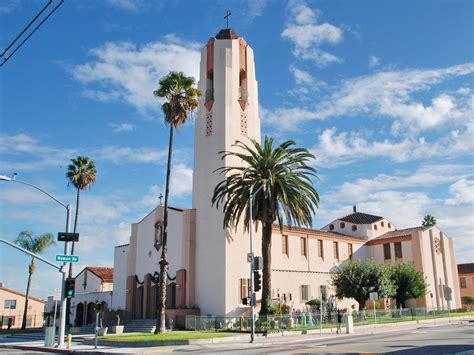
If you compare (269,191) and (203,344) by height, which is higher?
(269,191)

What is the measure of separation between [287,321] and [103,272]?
102ft

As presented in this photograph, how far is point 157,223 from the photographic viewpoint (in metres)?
46.7

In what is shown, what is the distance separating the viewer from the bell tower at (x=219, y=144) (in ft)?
133

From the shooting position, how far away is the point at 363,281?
44031 millimetres

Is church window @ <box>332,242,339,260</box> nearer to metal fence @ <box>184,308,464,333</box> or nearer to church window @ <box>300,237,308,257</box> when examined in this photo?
church window @ <box>300,237,308,257</box>

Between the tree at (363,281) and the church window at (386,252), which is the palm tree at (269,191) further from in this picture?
the church window at (386,252)

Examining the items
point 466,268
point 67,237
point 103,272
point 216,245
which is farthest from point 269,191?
point 466,268

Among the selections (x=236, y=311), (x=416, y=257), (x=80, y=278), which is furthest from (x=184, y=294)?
(x=416, y=257)

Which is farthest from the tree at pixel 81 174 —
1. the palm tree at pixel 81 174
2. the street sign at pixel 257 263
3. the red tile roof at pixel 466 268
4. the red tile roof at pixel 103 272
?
the red tile roof at pixel 466 268

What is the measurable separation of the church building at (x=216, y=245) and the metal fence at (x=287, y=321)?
2013mm

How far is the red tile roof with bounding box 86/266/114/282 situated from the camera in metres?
57.4

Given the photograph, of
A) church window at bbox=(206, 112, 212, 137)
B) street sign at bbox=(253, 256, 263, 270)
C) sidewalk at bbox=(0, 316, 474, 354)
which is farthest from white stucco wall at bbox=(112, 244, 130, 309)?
street sign at bbox=(253, 256, 263, 270)

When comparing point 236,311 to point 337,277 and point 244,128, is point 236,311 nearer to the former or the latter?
point 337,277

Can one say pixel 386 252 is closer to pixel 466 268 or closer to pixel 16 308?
pixel 466 268
